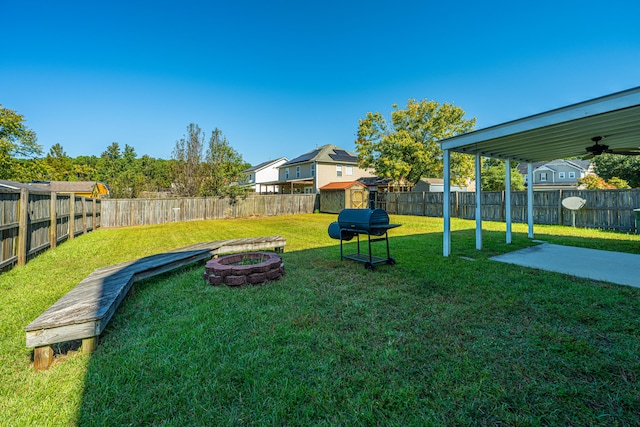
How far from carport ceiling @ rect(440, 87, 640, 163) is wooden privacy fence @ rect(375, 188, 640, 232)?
420cm

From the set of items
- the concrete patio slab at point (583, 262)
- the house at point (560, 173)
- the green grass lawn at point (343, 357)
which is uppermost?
the house at point (560, 173)

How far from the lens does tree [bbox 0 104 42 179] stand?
60.3 feet

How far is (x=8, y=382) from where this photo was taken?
2033 millimetres

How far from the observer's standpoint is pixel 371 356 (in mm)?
2291

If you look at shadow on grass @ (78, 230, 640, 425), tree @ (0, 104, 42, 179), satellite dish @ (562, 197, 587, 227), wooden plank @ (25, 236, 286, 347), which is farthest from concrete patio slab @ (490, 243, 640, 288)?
tree @ (0, 104, 42, 179)

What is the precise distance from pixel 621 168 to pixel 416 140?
20252 mm

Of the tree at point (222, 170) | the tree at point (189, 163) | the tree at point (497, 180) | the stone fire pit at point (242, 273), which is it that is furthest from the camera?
the tree at point (497, 180)

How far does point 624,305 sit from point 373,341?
10.4ft

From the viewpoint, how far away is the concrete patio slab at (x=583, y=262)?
437 cm

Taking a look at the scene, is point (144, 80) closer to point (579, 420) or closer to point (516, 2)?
point (516, 2)

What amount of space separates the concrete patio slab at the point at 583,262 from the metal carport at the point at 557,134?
1.06 metres

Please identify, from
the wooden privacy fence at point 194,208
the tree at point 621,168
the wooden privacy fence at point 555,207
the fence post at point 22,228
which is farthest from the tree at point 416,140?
the fence post at point 22,228

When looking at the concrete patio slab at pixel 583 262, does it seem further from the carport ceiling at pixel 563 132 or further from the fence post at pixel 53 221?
the fence post at pixel 53 221

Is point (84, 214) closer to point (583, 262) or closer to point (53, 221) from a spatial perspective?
point (53, 221)
